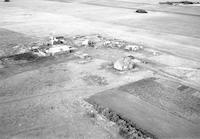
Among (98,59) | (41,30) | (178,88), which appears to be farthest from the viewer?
(41,30)

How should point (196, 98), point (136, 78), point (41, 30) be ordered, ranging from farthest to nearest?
point (41, 30), point (136, 78), point (196, 98)

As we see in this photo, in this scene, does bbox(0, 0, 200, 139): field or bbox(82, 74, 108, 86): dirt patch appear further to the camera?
bbox(82, 74, 108, 86): dirt patch

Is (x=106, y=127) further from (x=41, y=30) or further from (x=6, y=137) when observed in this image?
(x=41, y=30)

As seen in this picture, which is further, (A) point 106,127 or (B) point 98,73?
(B) point 98,73

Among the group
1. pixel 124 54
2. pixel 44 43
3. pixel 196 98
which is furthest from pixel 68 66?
pixel 196 98

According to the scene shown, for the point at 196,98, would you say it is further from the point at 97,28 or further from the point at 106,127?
the point at 97,28

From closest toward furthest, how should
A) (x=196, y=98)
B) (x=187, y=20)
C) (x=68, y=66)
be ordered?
(x=196, y=98) → (x=68, y=66) → (x=187, y=20)

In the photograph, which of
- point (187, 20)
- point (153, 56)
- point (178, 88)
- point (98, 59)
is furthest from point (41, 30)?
point (187, 20)

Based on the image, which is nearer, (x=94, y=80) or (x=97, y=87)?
(x=97, y=87)

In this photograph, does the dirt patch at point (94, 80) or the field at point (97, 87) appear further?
the dirt patch at point (94, 80)
